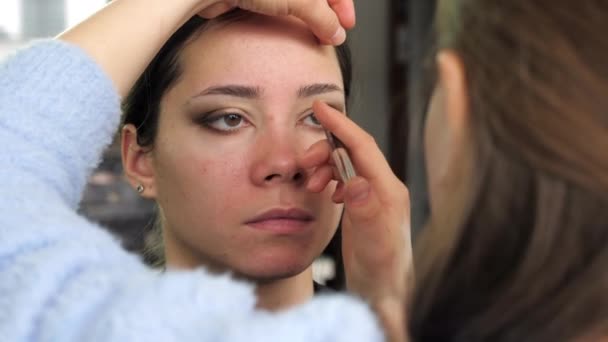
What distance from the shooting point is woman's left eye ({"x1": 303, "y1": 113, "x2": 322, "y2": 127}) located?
3.15ft

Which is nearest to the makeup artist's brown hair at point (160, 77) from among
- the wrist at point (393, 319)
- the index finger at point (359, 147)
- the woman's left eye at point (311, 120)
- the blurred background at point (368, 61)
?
the woman's left eye at point (311, 120)

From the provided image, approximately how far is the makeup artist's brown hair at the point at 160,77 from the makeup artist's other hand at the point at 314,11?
0.04 m

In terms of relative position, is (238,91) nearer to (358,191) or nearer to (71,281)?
(358,191)

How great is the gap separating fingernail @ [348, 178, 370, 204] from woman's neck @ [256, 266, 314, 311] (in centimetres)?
22

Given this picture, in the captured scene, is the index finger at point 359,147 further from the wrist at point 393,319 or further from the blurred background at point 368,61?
the blurred background at point 368,61

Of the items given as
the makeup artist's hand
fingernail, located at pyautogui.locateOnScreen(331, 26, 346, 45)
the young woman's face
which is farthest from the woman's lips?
fingernail, located at pyautogui.locateOnScreen(331, 26, 346, 45)

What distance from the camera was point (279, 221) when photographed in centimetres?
93

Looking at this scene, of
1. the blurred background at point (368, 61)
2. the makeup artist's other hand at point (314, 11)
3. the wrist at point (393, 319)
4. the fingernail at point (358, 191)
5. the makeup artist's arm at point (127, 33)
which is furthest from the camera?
the blurred background at point (368, 61)

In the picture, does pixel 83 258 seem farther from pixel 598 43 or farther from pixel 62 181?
pixel 598 43

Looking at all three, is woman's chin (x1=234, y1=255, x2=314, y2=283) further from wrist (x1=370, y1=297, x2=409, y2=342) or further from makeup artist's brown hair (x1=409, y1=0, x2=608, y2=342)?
makeup artist's brown hair (x1=409, y1=0, x2=608, y2=342)

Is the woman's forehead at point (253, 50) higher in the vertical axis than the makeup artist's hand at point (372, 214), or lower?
higher

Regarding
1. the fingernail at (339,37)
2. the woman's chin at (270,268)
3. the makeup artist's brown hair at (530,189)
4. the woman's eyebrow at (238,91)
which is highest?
the makeup artist's brown hair at (530,189)

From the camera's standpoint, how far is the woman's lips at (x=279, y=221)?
93 cm

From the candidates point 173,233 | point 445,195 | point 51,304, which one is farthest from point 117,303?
point 173,233
